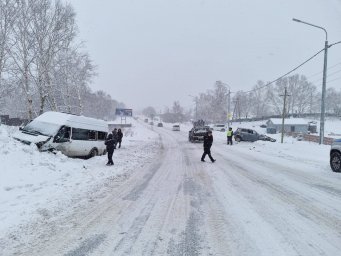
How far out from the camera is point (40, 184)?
1062 centimetres

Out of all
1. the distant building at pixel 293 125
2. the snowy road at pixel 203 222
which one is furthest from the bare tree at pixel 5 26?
the distant building at pixel 293 125

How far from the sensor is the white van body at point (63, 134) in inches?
631

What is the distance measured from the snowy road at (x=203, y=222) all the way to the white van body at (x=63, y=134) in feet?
20.0

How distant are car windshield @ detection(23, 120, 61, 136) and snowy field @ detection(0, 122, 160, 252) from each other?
1.45 m

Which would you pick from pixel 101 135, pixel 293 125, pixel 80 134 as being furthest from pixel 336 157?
pixel 293 125

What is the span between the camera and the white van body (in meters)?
16.0

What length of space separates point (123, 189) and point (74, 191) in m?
1.42

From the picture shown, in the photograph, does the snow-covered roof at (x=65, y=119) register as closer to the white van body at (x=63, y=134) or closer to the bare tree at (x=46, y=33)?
the white van body at (x=63, y=134)

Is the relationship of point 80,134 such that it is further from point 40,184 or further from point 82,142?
point 40,184

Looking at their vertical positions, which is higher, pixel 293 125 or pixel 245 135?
pixel 293 125

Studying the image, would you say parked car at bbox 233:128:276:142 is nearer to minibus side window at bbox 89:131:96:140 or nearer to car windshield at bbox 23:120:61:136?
minibus side window at bbox 89:131:96:140

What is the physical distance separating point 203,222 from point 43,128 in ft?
39.9

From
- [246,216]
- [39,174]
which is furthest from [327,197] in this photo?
[39,174]

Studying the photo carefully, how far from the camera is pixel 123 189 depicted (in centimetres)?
1055
